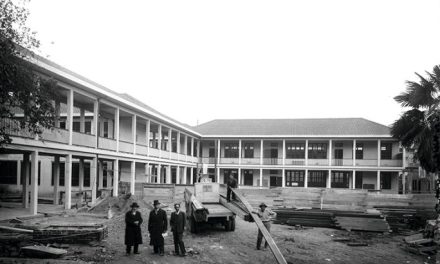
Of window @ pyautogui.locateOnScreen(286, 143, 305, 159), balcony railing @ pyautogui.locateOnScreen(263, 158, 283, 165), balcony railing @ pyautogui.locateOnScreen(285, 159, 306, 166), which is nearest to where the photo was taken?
balcony railing @ pyautogui.locateOnScreen(285, 159, 306, 166)

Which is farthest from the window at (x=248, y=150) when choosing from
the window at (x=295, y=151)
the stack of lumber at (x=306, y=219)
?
the stack of lumber at (x=306, y=219)

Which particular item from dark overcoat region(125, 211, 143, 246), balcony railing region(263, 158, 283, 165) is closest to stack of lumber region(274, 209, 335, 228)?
dark overcoat region(125, 211, 143, 246)

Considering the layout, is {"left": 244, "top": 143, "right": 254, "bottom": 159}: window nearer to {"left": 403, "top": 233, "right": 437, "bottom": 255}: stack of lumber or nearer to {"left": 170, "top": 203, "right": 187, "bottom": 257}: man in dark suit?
{"left": 403, "top": 233, "right": 437, "bottom": 255}: stack of lumber

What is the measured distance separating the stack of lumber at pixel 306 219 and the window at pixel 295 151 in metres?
20.4

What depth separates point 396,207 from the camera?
23375 mm

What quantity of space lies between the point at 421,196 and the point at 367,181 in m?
14.7

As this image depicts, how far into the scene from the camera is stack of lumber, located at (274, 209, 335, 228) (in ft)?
62.1

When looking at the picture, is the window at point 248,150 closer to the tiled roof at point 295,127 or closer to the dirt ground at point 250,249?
the tiled roof at point 295,127

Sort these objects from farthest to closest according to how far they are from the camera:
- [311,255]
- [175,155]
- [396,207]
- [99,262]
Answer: [175,155] < [396,207] < [311,255] < [99,262]

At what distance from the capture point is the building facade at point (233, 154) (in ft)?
92.0

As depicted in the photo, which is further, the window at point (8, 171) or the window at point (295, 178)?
the window at point (295, 178)

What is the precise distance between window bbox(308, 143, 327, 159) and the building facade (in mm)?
103

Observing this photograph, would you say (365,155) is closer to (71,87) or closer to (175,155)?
(175,155)

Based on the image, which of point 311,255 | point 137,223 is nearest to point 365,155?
point 311,255
